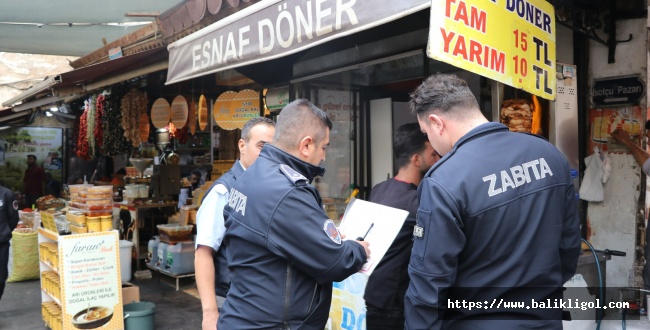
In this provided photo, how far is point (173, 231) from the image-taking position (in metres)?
7.78

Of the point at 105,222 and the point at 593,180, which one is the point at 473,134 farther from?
the point at 105,222

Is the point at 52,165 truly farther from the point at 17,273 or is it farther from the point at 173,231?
the point at 173,231

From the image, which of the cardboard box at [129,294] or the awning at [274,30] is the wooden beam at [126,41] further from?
the cardboard box at [129,294]

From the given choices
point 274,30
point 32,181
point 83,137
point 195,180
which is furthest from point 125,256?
point 32,181

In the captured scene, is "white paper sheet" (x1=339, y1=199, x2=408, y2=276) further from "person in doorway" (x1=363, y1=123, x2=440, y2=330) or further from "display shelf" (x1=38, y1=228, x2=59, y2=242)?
"display shelf" (x1=38, y1=228, x2=59, y2=242)

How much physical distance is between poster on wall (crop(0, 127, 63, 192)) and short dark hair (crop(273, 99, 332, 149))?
49.1 feet

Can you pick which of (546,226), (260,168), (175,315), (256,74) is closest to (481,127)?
(546,226)

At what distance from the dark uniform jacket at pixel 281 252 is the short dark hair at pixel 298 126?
0.21 feet

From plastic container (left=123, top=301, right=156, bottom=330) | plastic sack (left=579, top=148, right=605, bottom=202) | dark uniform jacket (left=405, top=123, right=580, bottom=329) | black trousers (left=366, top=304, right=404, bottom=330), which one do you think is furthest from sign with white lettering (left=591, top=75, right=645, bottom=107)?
plastic container (left=123, top=301, right=156, bottom=330)

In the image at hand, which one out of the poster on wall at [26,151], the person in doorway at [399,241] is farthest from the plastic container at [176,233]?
the poster on wall at [26,151]

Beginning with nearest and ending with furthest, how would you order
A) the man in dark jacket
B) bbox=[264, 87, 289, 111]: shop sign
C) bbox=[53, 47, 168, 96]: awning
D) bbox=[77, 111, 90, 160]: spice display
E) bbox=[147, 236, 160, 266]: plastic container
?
bbox=[53, 47, 168, 96]: awning → bbox=[264, 87, 289, 111]: shop sign → the man in dark jacket → bbox=[147, 236, 160, 266]: plastic container → bbox=[77, 111, 90, 160]: spice display

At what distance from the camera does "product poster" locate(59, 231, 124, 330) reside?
17.1ft

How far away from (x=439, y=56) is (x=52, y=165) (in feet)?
50.7

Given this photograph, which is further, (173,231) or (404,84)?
(173,231)
